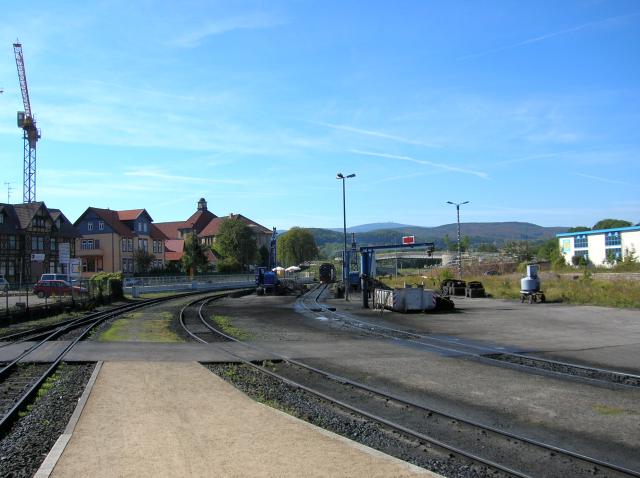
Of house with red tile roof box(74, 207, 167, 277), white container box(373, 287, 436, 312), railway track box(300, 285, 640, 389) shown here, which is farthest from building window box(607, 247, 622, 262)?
house with red tile roof box(74, 207, 167, 277)

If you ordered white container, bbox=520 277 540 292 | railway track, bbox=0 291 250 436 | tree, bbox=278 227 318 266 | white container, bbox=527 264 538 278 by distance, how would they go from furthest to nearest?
tree, bbox=278 227 318 266
white container, bbox=520 277 540 292
white container, bbox=527 264 538 278
railway track, bbox=0 291 250 436

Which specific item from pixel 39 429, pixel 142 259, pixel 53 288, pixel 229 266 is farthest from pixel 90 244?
pixel 39 429

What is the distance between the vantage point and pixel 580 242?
88.0 metres

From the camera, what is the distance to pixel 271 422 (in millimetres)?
8203

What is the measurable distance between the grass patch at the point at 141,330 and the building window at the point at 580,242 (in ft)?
239

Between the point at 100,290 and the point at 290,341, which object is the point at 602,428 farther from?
the point at 100,290

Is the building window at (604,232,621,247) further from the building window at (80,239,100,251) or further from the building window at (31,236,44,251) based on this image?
the building window at (31,236,44,251)

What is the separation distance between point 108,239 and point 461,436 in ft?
265

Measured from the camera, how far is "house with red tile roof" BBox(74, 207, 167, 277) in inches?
3246

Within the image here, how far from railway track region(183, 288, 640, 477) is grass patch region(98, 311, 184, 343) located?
8868mm

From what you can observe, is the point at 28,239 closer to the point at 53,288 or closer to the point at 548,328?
the point at 53,288

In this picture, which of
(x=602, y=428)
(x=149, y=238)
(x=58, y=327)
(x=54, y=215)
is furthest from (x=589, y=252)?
(x=602, y=428)

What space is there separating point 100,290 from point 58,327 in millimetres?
16129

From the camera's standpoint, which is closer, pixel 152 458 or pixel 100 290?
pixel 152 458
